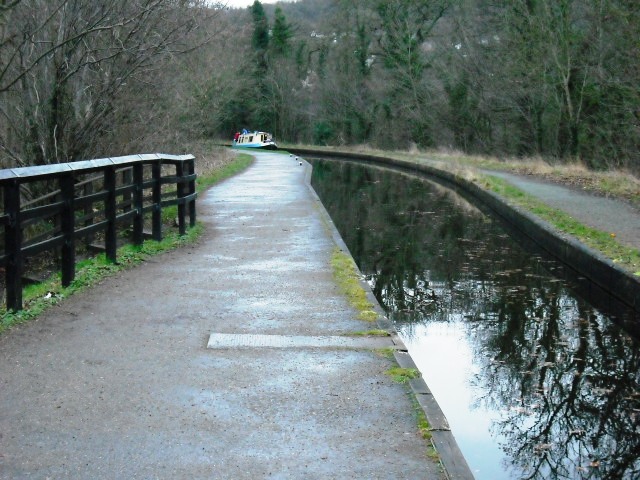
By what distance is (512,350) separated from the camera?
8.18 metres

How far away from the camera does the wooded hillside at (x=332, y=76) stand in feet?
39.1

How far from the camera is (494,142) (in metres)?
40.3

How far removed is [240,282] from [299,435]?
15.7 ft

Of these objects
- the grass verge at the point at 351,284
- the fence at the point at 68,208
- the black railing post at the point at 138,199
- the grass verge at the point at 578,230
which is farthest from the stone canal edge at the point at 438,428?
the black railing post at the point at 138,199

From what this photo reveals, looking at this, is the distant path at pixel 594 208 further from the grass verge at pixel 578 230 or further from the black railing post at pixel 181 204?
the black railing post at pixel 181 204

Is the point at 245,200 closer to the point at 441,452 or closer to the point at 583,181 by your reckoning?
the point at 583,181

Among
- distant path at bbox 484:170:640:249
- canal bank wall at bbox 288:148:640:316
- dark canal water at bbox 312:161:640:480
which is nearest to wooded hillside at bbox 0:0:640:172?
distant path at bbox 484:170:640:249

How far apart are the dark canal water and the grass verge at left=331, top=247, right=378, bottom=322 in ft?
2.09

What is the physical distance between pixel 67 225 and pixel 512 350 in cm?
474

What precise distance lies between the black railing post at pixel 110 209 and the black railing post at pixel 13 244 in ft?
8.05

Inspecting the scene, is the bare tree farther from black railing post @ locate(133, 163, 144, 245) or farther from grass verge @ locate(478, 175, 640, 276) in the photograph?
grass verge @ locate(478, 175, 640, 276)

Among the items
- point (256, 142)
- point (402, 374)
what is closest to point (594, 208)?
point (402, 374)

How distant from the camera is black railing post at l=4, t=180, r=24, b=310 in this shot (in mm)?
7113

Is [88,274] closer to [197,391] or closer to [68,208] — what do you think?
[68,208]
